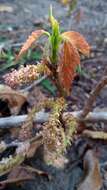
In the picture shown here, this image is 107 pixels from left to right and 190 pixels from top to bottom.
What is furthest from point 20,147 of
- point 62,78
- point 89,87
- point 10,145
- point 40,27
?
point 40,27

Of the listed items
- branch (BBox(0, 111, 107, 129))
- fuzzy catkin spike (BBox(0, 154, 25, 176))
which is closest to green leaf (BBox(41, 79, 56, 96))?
branch (BBox(0, 111, 107, 129))

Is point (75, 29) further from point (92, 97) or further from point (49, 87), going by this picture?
point (92, 97)

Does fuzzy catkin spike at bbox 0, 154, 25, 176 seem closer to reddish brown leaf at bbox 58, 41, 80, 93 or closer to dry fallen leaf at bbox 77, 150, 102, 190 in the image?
dry fallen leaf at bbox 77, 150, 102, 190

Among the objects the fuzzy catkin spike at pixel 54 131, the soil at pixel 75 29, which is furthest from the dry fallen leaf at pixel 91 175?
the fuzzy catkin spike at pixel 54 131

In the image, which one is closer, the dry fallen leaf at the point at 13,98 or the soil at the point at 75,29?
the soil at the point at 75,29

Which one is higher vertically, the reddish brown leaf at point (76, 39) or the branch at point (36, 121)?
the reddish brown leaf at point (76, 39)

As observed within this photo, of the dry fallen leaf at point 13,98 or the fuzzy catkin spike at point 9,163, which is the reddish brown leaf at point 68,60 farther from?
the dry fallen leaf at point 13,98
